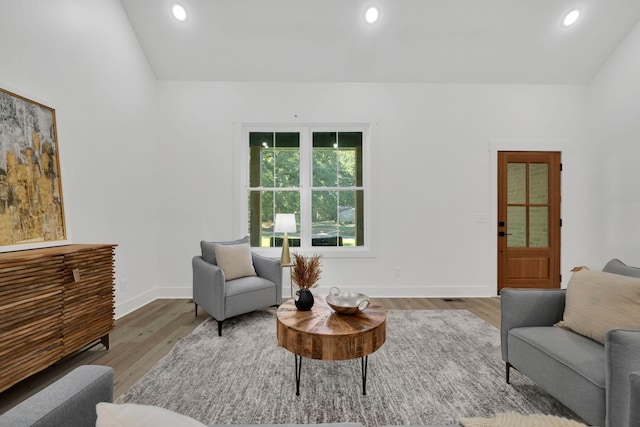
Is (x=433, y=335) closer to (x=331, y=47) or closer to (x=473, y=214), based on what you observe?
(x=473, y=214)

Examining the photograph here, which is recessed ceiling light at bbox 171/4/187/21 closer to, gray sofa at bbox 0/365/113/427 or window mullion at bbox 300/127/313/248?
window mullion at bbox 300/127/313/248

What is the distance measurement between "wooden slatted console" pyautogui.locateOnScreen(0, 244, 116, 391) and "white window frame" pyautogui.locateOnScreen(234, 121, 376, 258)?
6.24ft

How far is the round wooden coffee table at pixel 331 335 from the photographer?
1694 mm

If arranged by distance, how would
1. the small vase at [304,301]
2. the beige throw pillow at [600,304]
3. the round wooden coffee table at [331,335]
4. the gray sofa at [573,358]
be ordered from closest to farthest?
the gray sofa at [573,358]
the beige throw pillow at [600,304]
the round wooden coffee table at [331,335]
the small vase at [304,301]

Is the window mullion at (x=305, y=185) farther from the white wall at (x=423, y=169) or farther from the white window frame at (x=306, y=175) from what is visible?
the white wall at (x=423, y=169)

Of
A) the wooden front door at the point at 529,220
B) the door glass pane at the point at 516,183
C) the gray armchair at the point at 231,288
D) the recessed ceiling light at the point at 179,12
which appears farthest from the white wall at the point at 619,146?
the recessed ceiling light at the point at 179,12

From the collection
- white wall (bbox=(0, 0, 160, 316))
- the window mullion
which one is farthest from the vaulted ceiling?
the window mullion

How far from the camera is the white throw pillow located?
568mm

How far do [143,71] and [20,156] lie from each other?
7.10ft

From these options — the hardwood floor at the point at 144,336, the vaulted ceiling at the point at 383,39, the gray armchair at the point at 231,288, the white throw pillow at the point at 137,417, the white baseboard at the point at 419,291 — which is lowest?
the hardwood floor at the point at 144,336

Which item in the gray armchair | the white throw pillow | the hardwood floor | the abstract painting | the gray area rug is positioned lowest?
the hardwood floor

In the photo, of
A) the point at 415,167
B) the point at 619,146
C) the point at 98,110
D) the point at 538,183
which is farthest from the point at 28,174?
the point at 619,146

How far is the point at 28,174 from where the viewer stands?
2219 mm

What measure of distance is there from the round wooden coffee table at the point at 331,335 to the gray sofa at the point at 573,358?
872 mm
